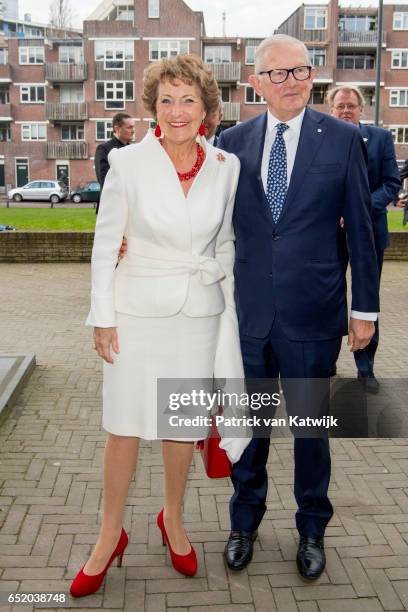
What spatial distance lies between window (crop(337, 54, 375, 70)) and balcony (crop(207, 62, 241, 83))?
8.84m

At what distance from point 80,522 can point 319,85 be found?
177 feet

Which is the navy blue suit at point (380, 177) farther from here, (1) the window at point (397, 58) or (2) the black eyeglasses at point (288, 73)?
(1) the window at point (397, 58)

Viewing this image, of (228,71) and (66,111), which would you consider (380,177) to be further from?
A: (66,111)

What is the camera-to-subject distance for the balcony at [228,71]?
A: 51.8 metres

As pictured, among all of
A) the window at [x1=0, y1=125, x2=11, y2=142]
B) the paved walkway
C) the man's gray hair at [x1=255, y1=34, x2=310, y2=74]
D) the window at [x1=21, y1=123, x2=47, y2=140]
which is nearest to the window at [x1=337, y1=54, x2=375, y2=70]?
the window at [x1=21, y1=123, x2=47, y2=140]

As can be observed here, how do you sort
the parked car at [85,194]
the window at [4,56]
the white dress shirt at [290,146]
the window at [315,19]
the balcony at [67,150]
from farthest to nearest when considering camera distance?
the window at [4,56] < the window at [315,19] < the balcony at [67,150] < the parked car at [85,194] < the white dress shirt at [290,146]

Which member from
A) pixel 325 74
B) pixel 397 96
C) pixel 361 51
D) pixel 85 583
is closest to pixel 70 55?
pixel 325 74

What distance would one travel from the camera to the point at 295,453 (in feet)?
10.2

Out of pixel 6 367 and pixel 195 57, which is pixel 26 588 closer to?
pixel 195 57

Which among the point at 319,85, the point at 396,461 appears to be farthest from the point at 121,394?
the point at 319,85

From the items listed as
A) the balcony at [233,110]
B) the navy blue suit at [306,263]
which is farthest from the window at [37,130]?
the navy blue suit at [306,263]

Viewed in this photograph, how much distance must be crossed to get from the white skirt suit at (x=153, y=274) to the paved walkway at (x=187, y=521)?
2.40ft

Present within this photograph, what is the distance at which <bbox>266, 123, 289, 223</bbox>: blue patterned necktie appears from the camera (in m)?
2.91

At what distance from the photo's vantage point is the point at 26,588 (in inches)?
114
